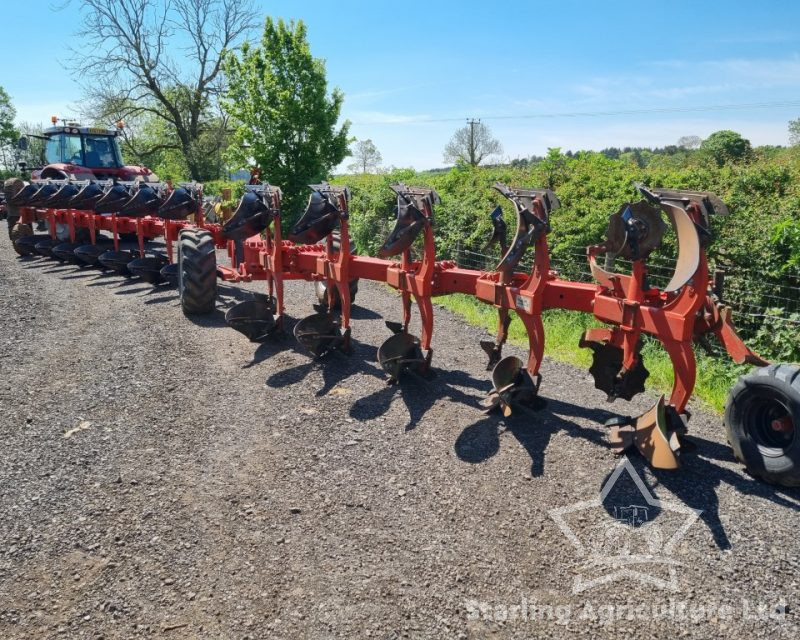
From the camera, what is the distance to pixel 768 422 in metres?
3.55

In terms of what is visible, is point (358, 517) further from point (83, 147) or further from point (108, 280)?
point (83, 147)

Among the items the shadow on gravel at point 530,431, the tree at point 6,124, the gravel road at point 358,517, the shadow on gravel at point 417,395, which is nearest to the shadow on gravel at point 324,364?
the gravel road at point 358,517

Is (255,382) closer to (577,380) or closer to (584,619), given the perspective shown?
(577,380)

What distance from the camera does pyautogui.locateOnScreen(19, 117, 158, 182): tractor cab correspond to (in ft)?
46.5

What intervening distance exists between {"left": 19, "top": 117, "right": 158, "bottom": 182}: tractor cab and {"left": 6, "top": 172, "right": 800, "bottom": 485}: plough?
911 cm

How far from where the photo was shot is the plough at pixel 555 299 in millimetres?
3469

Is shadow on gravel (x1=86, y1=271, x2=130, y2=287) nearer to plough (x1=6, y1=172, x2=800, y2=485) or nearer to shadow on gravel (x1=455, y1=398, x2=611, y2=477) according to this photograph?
plough (x1=6, y1=172, x2=800, y2=485)

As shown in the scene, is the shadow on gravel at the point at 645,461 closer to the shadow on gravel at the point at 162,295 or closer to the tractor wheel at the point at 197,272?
the tractor wheel at the point at 197,272

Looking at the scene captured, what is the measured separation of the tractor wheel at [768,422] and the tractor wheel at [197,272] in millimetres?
5349

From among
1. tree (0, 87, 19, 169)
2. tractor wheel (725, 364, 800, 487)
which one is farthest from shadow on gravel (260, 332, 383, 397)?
tree (0, 87, 19, 169)

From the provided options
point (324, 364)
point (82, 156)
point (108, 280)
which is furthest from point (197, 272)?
point (82, 156)

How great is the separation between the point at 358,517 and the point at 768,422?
2.41m

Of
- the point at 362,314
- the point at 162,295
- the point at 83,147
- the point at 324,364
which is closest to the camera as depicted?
the point at 324,364

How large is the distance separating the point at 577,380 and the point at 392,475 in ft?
7.56
